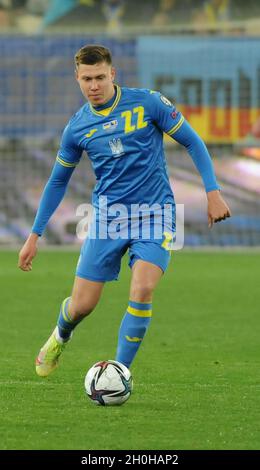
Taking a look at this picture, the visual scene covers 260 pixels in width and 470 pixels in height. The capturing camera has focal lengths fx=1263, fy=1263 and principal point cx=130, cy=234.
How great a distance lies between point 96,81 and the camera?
25.2 feet

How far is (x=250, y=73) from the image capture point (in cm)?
2561

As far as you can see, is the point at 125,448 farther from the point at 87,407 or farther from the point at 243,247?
the point at 243,247

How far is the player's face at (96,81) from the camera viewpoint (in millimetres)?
7633

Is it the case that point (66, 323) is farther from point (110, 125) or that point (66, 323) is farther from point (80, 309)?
point (110, 125)

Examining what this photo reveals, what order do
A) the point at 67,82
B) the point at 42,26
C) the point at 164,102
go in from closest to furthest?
the point at 164,102 → the point at 67,82 → the point at 42,26

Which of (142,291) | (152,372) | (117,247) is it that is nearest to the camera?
(142,291)

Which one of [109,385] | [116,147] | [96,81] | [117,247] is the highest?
[96,81]

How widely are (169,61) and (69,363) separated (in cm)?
1664

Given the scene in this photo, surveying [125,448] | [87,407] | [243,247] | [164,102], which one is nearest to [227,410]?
[87,407]

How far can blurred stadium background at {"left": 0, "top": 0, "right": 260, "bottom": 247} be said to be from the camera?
78.4 ft

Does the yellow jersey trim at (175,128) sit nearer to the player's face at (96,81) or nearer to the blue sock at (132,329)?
the player's face at (96,81)

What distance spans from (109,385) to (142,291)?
60 centimetres

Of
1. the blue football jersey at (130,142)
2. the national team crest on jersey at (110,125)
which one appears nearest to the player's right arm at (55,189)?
the blue football jersey at (130,142)

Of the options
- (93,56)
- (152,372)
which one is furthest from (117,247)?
(152,372)
